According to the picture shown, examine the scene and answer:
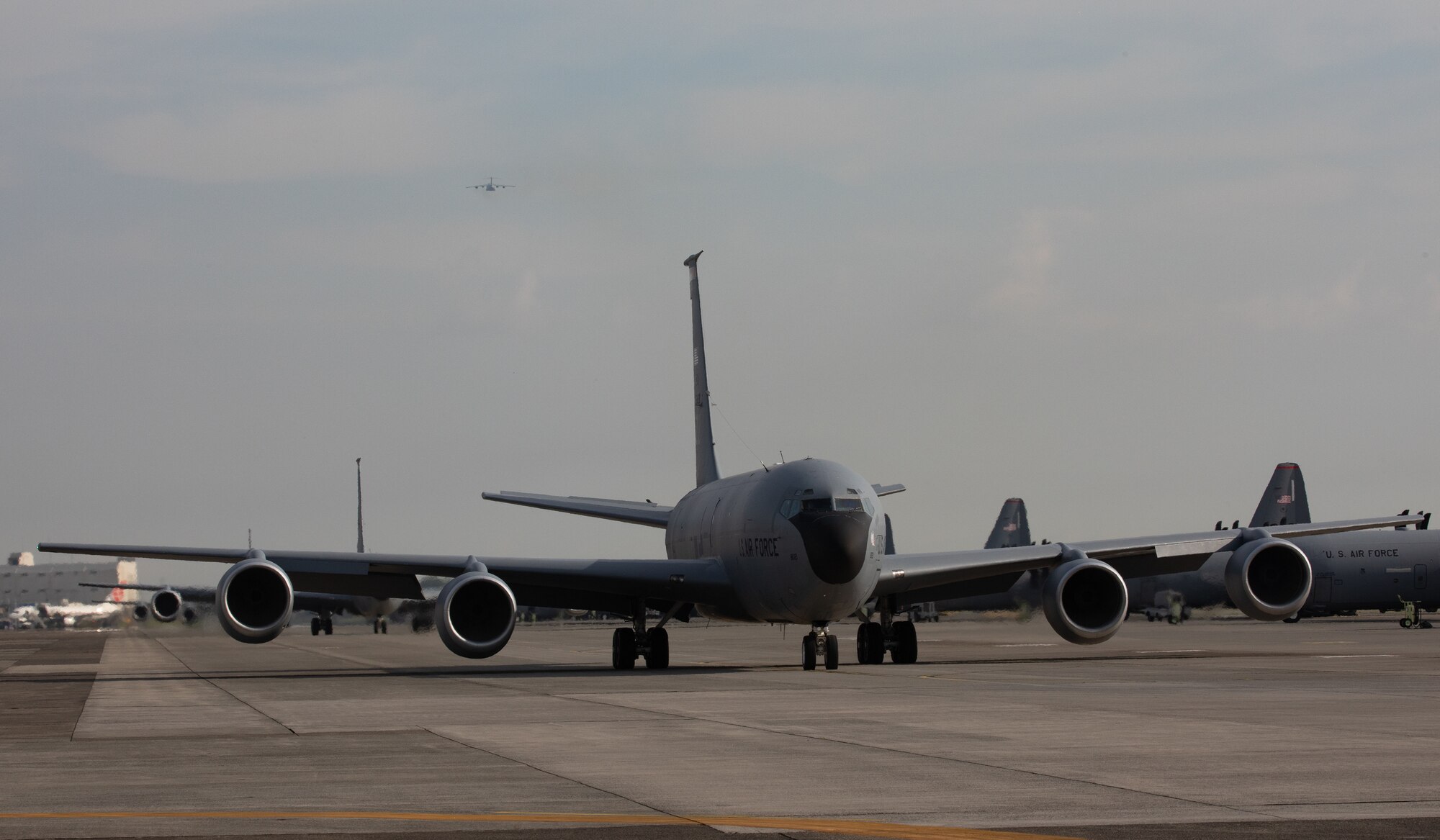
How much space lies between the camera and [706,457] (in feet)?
127

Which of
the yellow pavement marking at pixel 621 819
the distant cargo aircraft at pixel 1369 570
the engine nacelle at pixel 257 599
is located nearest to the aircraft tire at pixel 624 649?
the engine nacelle at pixel 257 599

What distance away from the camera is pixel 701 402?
3944cm

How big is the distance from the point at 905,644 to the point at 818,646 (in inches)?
127

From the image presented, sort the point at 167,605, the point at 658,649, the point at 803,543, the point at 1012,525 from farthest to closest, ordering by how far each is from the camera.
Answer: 1. the point at 1012,525
2. the point at 167,605
3. the point at 658,649
4. the point at 803,543

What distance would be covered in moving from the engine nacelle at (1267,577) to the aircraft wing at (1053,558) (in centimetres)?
42

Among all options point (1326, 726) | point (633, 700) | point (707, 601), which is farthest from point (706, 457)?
point (1326, 726)

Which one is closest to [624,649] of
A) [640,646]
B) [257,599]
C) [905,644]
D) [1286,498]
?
[640,646]

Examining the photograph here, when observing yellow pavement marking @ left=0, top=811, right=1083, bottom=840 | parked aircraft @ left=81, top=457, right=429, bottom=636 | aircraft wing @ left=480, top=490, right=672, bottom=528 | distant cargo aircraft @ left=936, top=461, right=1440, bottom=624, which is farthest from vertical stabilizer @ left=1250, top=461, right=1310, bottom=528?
yellow pavement marking @ left=0, top=811, right=1083, bottom=840

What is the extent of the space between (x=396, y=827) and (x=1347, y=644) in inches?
1421

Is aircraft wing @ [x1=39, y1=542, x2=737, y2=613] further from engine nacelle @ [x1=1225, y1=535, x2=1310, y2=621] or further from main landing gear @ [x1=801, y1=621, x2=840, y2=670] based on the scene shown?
engine nacelle @ [x1=1225, y1=535, x2=1310, y2=621]

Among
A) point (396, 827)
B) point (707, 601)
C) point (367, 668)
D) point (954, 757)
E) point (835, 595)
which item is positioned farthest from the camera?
point (367, 668)

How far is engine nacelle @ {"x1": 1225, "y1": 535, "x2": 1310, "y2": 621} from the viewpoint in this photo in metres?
30.4

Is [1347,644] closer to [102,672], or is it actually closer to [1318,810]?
[102,672]

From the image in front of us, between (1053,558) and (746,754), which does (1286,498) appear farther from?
(746,754)
